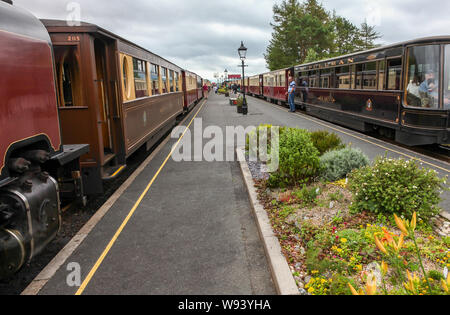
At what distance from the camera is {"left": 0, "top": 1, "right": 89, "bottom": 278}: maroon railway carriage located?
336 centimetres

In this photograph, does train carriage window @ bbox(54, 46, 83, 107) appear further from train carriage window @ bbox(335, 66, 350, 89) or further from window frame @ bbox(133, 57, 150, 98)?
train carriage window @ bbox(335, 66, 350, 89)

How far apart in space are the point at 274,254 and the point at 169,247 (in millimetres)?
1433

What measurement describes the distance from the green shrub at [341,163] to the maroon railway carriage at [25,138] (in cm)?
471

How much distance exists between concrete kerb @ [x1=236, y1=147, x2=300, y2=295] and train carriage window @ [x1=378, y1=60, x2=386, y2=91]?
7.14m

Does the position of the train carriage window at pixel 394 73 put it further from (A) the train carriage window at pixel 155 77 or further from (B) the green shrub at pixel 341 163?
(A) the train carriage window at pixel 155 77

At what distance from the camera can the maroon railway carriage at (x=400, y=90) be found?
8711mm

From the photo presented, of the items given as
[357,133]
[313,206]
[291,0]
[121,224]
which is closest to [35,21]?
[121,224]

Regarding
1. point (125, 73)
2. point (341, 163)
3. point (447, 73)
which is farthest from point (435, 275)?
point (447, 73)

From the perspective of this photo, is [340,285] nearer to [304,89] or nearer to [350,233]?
[350,233]

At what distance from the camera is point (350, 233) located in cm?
414

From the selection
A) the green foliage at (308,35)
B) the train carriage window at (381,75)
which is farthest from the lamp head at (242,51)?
the green foliage at (308,35)

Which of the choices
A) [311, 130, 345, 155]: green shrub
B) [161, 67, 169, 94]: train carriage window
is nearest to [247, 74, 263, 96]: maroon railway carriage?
[161, 67, 169, 94]: train carriage window
